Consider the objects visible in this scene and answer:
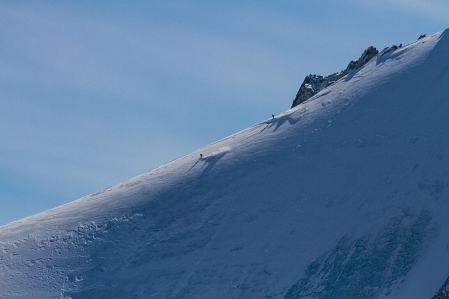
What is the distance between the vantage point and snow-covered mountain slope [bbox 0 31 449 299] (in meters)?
33.6

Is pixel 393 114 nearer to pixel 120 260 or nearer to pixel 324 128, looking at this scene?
pixel 324 128

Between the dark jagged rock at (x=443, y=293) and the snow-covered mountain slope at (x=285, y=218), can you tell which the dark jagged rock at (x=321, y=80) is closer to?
the snow-covered mountain slope at (x=285, y=218)

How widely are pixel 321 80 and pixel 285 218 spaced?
21.7m

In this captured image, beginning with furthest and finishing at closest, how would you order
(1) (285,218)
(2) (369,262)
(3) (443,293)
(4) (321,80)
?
(4) (321,80)
(1) (285,218)
(2) (369,262)
(3) (443,293)

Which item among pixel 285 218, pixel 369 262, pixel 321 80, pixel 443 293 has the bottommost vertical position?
pixel 443 293

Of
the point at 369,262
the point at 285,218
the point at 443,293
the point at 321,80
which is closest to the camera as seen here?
the point at 443,293

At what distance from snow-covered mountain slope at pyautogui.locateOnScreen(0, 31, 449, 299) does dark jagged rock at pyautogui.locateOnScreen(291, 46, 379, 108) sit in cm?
552

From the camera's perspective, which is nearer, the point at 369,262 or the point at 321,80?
the point at 369,262

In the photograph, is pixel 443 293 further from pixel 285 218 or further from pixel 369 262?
pixel 285 218

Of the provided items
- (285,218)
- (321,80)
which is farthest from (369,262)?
(321,80)

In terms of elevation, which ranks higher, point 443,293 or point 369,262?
point 369,262

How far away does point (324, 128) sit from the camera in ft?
148

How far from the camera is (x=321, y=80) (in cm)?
5738

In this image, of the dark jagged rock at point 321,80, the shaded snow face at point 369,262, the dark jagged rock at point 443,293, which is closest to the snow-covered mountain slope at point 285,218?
the shaded snow face at point 369,262
